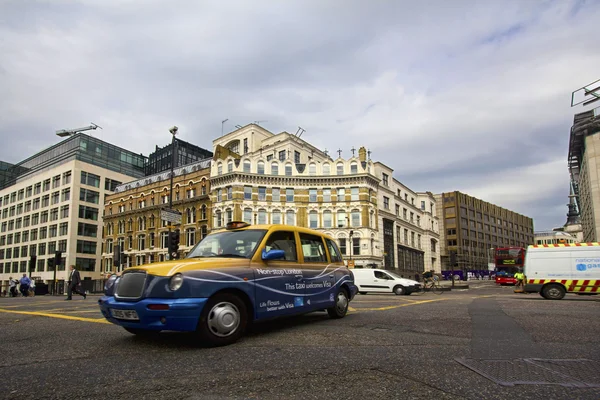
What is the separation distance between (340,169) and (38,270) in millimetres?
55218

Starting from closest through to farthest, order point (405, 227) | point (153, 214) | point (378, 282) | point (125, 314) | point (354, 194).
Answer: point (125, 314) → point (378, 282) → point (354, 194) → point (153, 214) → point (405, 227)

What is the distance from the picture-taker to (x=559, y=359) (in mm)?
4496

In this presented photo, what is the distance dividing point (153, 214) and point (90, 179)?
69.5ft

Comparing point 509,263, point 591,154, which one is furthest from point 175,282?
point 591,154

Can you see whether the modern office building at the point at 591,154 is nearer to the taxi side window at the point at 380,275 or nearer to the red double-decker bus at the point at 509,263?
the red double-decker bus at the point at 509,263

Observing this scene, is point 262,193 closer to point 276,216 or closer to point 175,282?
point 276,216

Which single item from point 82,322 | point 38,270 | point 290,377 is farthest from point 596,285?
point 38,270

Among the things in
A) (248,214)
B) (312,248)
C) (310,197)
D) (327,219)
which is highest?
(310,197)

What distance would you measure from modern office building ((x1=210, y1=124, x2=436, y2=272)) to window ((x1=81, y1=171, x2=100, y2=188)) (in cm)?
3156

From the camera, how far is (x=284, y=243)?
693 centimetres

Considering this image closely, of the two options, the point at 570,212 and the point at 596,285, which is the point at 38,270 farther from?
the point at 570,212

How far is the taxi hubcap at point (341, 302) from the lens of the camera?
823 centimetres

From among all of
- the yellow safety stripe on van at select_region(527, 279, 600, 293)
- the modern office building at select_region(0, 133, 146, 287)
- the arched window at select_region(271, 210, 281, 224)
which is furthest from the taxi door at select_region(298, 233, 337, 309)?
the modern office building at select_region(0, 133, 146, 287)

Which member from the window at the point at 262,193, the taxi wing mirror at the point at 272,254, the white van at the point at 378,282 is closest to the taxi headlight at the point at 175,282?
the taxi wing mirror at the point at 272,254
